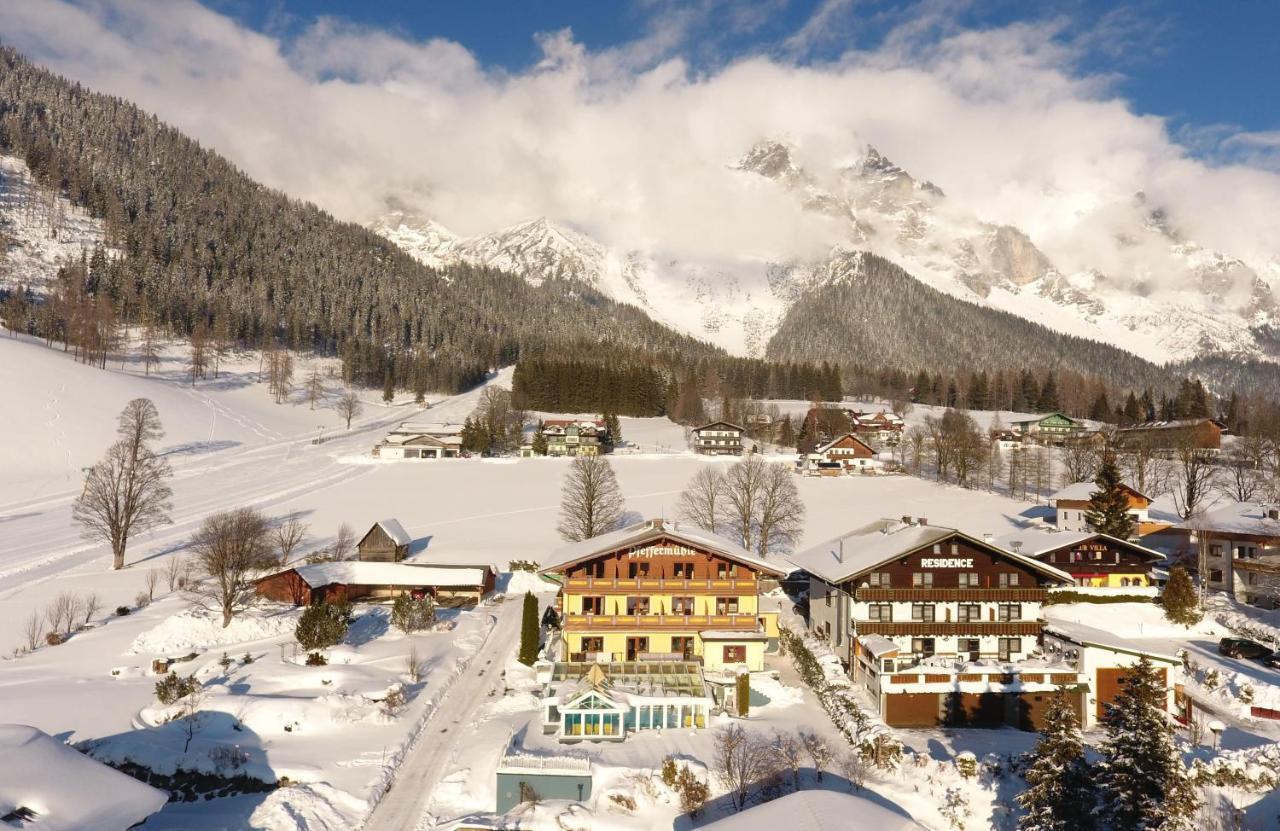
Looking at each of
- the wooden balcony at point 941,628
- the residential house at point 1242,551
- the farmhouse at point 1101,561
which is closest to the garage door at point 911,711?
the wooden balcony at point 941,628

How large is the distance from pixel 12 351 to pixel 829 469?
12017 centimetres

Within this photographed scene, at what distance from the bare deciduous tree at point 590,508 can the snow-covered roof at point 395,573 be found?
12.2m

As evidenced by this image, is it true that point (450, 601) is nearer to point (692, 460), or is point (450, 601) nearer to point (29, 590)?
point (29, 590)

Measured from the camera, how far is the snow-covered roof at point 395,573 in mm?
55719

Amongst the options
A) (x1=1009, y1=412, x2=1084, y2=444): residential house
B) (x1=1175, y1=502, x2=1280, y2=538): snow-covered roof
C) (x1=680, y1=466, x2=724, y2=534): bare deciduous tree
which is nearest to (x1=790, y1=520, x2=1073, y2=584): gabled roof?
(x1=1175, y1=502, x2=1280, y2=538): snow-covered roof

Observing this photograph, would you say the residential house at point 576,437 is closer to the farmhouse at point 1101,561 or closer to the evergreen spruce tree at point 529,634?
the farmhouse at point 1101,561

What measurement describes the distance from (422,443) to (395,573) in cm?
6514

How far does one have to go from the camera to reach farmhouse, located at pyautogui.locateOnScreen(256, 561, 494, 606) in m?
54.0

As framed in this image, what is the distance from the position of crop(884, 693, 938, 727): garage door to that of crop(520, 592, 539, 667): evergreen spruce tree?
60.8ft

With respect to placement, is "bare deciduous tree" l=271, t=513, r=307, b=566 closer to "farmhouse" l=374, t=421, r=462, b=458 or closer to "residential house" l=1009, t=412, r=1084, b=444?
"farmhouse" l=374, t=421, r=462, b=458

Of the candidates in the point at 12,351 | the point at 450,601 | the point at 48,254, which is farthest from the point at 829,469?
the point at 48,254

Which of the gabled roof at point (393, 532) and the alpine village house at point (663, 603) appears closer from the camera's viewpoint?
the alpine village house at point (663, 603)

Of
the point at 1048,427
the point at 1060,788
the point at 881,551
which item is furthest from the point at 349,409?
the point at 1048,427

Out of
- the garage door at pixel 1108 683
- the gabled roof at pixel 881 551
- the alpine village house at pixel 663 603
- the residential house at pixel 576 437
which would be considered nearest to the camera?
the garage door at pixel 1108 683
